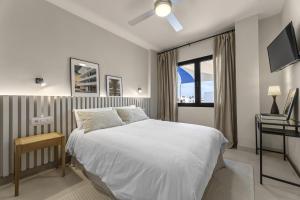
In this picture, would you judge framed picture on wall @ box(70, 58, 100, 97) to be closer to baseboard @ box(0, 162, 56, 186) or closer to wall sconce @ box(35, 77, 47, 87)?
wall sconce @ box(35, 77, 47, 87)

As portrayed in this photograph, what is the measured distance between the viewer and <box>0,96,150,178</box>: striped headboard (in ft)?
6.26

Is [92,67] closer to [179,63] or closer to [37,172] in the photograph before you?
[37,172]

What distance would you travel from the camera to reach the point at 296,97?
6.53ft

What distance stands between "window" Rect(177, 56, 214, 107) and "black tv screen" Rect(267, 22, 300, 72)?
1.53 meters

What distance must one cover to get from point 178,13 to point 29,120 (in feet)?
10.3

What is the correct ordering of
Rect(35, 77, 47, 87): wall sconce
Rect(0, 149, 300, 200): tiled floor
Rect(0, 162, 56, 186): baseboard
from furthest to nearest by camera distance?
Rect(35, 77, 47, 87): wall sconce
Rect(0, 162, 56, 186): baseboard
Rect(0, 149, 300, 200): tiled floor

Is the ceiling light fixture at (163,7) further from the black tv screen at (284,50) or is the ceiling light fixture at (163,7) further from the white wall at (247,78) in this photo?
the white wall at (247,78)

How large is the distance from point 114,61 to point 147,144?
8.48 ft

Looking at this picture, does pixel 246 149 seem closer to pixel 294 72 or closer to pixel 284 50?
pixel 294 72

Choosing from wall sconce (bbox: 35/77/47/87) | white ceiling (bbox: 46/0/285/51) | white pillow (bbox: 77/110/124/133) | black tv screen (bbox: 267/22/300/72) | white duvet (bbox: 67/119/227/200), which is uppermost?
white ceiling (bbox: 46/0/285/51)

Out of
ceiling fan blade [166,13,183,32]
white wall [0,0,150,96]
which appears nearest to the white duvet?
white wall [0,0,150,96]

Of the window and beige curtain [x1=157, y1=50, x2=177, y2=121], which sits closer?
the window

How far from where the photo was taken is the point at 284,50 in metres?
2.05

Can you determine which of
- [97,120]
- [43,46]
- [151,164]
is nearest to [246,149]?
[151,164]
